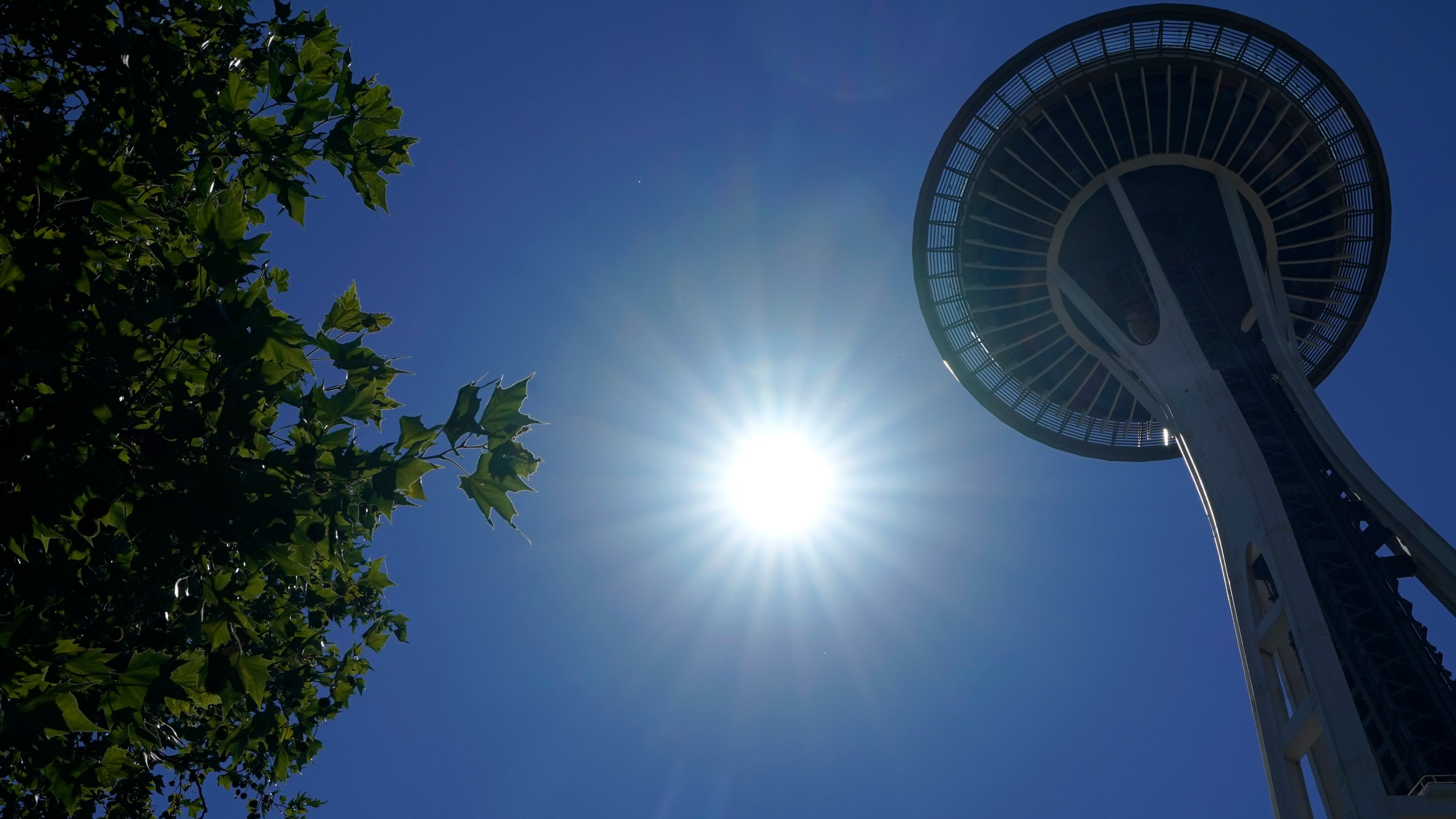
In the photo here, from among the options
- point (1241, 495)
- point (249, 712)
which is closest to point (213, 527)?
point (249, 712)

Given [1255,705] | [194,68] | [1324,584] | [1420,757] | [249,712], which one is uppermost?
[1324,584]

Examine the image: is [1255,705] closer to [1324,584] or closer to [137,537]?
[1324,584]

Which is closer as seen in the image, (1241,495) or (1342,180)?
(1241,495)

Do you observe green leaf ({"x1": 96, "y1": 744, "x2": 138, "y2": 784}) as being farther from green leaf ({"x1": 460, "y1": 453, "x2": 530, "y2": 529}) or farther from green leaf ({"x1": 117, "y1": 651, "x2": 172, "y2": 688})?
green leaf ({"x1": 460, "y1": 453, "x2": 530, "y2": 529})

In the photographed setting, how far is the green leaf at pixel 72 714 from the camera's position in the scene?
133 inches

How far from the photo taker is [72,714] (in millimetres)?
3396

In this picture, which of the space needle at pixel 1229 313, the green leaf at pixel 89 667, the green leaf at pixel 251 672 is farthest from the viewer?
the space needle at pixel 1229 313

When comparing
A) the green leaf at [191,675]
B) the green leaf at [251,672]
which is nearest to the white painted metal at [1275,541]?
the green leaf at [251,672]

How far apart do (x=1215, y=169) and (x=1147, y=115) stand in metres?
3.12

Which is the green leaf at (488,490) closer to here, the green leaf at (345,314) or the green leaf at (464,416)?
the green leaf at (464,416)

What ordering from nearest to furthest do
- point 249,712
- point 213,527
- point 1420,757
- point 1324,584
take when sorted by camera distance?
point 213,527, point 249,712, point 1420,757, point 1324,584

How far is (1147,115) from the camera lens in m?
30.4

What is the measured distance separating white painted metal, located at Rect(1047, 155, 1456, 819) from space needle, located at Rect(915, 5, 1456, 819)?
0.19ft

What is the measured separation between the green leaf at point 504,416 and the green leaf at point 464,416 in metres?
0.05
